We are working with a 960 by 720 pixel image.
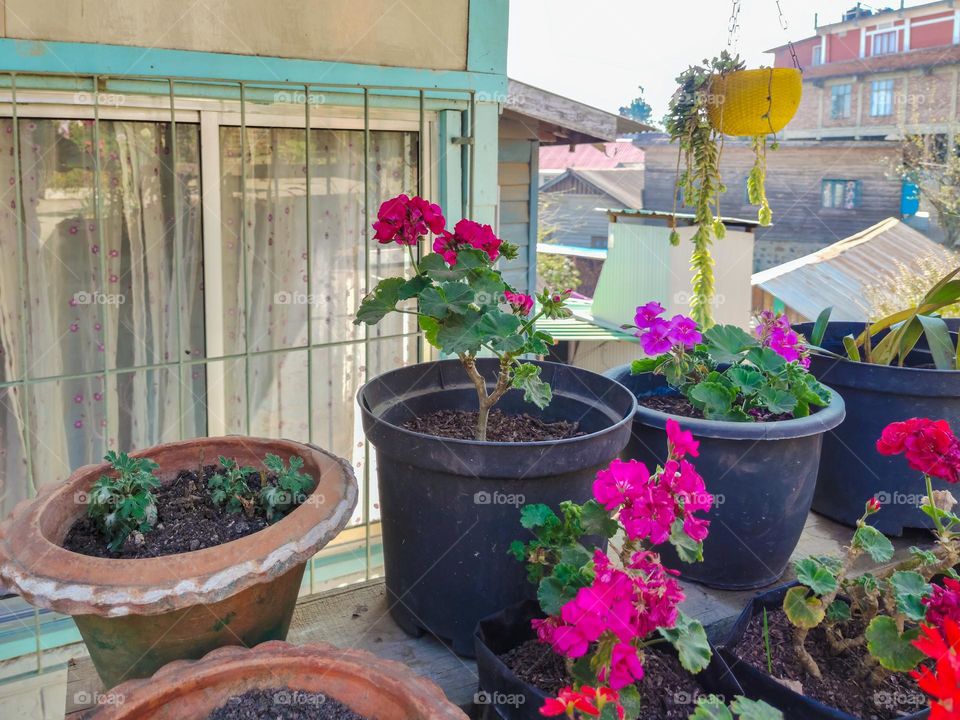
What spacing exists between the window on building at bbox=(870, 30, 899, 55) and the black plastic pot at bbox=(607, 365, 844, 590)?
2899 centimetres

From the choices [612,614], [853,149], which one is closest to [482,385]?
[612,614]

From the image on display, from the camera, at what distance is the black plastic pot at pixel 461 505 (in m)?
1.45

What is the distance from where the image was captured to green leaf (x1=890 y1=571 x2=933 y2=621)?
4.19 ft

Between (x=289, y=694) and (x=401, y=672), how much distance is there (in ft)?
0.52

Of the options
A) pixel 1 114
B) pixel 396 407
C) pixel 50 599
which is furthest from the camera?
pixel 1 114

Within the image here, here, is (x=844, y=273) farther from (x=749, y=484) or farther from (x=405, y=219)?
(x=405, y=219)

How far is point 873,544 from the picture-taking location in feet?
4.56

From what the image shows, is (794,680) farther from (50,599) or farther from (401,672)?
(50,599)

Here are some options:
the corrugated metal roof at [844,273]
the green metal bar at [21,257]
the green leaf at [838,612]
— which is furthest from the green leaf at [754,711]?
the corrugated metal roof at [844,273]

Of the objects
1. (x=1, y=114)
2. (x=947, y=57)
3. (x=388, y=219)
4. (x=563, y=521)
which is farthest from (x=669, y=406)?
(x=947, y=57)

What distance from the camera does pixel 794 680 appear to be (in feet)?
4.49

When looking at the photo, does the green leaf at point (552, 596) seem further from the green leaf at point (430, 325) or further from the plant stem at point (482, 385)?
the green leaf at point (430, 325)

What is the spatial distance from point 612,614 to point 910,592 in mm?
550

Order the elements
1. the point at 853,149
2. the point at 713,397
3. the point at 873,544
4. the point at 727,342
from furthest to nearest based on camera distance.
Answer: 1. the point at 853,149
2. the point at 727,342
3. the point at 713,397
4. the point at 873,544
